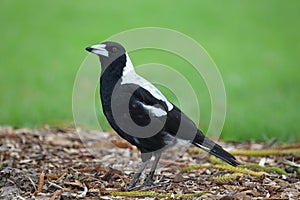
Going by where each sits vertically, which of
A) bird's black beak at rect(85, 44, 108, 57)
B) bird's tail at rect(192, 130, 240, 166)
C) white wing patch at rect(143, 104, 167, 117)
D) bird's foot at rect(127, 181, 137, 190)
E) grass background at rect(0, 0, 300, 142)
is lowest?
bird's foot at rect(127, 181, 137, 190)

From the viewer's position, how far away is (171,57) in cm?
1014

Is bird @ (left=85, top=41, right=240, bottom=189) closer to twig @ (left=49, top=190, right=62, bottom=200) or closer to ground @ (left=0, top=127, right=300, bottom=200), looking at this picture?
ground @ (left=0, top=127, right=300, bottom=200)

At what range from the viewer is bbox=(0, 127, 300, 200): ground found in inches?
153

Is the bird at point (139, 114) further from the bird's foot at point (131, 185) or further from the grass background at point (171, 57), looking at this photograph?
the grass background at point (171, 57)

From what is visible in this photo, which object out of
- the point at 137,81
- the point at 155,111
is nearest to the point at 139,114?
the point at 155,111

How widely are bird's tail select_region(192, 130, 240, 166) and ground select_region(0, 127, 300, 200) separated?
13 cm

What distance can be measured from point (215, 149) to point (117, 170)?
2.80ft

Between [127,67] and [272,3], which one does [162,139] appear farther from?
[272,3]

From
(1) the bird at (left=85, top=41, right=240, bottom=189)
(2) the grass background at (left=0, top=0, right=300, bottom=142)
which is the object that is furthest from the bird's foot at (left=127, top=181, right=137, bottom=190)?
(2) the grass background at (left=0, top=0, right=300, bottom=142)

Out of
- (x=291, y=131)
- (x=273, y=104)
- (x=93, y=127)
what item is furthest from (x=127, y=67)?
(x=273, y=104)

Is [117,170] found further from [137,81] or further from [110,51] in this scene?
[110,51]

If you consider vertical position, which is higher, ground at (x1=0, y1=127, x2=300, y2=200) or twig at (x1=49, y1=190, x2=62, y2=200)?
ground at (x1=0, y1=127, x2=300, y2=200)

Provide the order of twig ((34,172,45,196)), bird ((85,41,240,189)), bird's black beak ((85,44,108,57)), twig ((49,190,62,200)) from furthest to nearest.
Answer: bird's black beak ((85,44,108,57)) → bird ((85,41,240,189)) → twig ((34,172,45,196)) → twig ((49,190,62,200))

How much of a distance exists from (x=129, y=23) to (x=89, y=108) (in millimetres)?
3847
